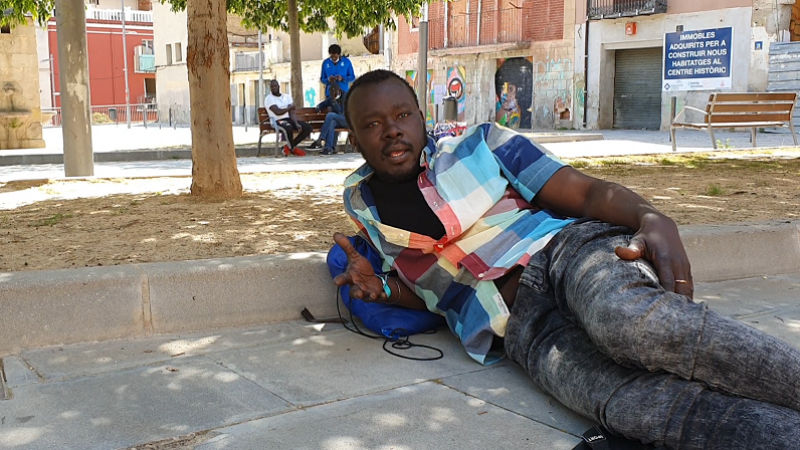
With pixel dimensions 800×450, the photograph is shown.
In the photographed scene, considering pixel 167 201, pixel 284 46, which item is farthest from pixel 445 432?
pixel 284 46

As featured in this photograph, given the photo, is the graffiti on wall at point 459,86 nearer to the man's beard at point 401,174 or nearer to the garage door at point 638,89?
the garage door at point 638,89

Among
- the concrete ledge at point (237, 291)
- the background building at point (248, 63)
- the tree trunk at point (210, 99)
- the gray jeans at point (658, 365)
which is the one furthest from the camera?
the background building at point (248, 63)

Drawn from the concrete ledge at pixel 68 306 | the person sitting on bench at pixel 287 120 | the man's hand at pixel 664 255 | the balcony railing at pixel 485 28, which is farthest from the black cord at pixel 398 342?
the balcony railing at pixel 485 28

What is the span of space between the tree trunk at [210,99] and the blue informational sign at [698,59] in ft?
65.9

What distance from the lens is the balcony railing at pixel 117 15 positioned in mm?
48281

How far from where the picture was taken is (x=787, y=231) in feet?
16.0

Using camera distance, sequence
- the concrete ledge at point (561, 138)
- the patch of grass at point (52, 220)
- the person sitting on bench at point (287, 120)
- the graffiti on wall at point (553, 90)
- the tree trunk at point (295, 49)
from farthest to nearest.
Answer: the graffiti on wall at point (553, 90) → the concrete ledge at point (561, 138) → the tree trunk at point (295, 49) → the person sitting on bench at point (287, 120) → the patch of grass at point (52, 220)

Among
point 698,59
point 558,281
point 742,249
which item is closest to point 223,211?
point 742,249

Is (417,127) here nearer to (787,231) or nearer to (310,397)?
(310,397)

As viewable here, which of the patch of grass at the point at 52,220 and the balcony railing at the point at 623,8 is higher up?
the balcony railing at the point at 623,8

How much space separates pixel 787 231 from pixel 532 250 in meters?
2.60

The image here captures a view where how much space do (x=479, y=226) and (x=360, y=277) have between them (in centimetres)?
49

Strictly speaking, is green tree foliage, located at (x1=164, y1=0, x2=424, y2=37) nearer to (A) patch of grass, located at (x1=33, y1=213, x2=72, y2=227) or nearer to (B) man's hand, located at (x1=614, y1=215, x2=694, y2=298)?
(A) patch of grass, located at (x1=33, y1=213, x2=72, y2=227)

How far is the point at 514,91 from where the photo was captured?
104 ft
